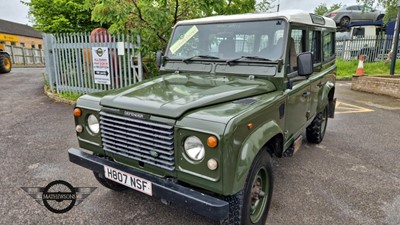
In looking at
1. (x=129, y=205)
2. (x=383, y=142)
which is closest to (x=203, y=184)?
(x=129, y=205)

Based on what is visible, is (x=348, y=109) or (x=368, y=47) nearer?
(x=348, y=109)

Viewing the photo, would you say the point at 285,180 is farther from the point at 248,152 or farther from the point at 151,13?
the point at 151,13

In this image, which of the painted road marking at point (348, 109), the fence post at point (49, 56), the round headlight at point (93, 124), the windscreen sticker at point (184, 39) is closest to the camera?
the round headlight at point (93, 124)

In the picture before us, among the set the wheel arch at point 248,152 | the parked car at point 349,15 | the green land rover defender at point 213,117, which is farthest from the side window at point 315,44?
the parked car at point 349,15

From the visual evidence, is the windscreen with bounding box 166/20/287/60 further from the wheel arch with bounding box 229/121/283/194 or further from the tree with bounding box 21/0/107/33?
the tree with bounding box 21/0/107/33

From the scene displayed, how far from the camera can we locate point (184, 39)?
12.3 feet

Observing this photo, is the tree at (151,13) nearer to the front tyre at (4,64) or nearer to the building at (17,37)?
the front tyre at (4,64)

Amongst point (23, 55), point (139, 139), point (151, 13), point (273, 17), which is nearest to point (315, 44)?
point (273, 17)

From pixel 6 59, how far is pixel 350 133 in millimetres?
19040

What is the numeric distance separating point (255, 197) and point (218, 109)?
958 mm

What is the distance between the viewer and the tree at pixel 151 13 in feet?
20.9

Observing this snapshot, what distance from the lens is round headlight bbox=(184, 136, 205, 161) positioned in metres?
2.13

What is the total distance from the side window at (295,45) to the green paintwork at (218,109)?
15 centimetres

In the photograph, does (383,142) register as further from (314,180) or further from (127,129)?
(127,129)
